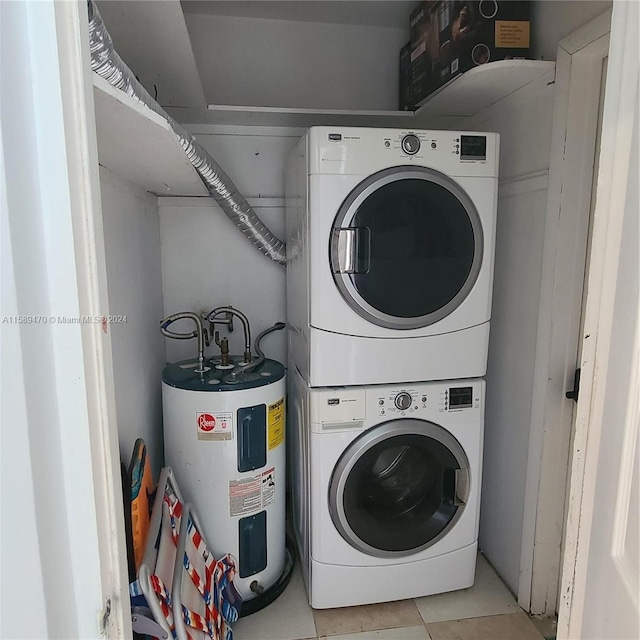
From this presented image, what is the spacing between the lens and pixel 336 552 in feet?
6.01

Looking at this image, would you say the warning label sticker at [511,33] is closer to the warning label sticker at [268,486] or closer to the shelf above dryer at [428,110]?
the shelf above dryer at [428,110]

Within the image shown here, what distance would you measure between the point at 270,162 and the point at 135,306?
3.36 feet

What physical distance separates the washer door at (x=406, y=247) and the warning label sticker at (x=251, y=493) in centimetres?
74

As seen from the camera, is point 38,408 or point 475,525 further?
point 475,525

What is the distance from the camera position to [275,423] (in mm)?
1885

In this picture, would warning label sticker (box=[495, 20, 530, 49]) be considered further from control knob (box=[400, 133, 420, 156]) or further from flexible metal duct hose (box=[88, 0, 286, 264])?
flexible metal duct hose (box=[88, 0, 286, 264])

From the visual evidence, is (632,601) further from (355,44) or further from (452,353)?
(355,44)

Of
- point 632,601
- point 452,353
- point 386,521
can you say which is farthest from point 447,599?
point 632,601

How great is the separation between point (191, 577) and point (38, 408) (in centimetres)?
119

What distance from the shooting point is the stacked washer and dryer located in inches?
64.7

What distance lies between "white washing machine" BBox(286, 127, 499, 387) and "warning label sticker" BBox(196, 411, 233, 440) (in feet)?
1.11

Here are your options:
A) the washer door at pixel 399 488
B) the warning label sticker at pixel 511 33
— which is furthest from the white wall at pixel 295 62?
the washer door at pixel 399 488

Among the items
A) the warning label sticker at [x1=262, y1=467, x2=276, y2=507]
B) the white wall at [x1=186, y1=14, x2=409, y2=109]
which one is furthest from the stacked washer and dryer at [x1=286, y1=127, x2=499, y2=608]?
the white wall at [x1=186, y1=14, x2=409, y2=109]

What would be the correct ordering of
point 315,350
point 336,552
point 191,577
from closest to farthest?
point 191,577 < point 315,350 < point 336,552
